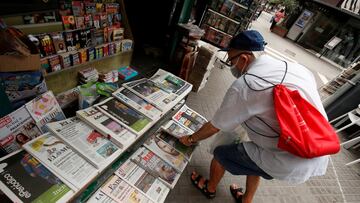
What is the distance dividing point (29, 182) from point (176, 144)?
1230 mm

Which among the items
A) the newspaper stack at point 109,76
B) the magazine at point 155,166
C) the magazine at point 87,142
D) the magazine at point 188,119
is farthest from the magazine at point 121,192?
the newspaper stack at point 109,76

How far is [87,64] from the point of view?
7.95 feet

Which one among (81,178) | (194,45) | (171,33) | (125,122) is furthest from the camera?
(171,33)

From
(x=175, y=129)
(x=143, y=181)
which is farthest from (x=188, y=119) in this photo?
(x=143, y=181)

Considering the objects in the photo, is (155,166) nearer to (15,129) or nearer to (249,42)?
(15,129)

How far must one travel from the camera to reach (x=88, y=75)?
240cm

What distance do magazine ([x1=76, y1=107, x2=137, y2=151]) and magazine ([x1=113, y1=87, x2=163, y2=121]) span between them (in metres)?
0.25

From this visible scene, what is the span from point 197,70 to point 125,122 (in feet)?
6.97

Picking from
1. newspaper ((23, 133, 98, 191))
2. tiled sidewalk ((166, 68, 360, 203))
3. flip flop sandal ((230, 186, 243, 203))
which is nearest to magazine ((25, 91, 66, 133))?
newspaper ((23, 133, 98, 191))

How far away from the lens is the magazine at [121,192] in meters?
1.42

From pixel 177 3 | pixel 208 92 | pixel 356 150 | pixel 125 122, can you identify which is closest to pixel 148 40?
pixel 177 3

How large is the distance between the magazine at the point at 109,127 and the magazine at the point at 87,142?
0.04m

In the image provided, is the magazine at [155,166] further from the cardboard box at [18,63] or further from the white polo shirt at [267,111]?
the cardboard box at [18,63]

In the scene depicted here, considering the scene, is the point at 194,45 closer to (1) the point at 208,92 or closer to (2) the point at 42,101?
(1) the point at 208,92
